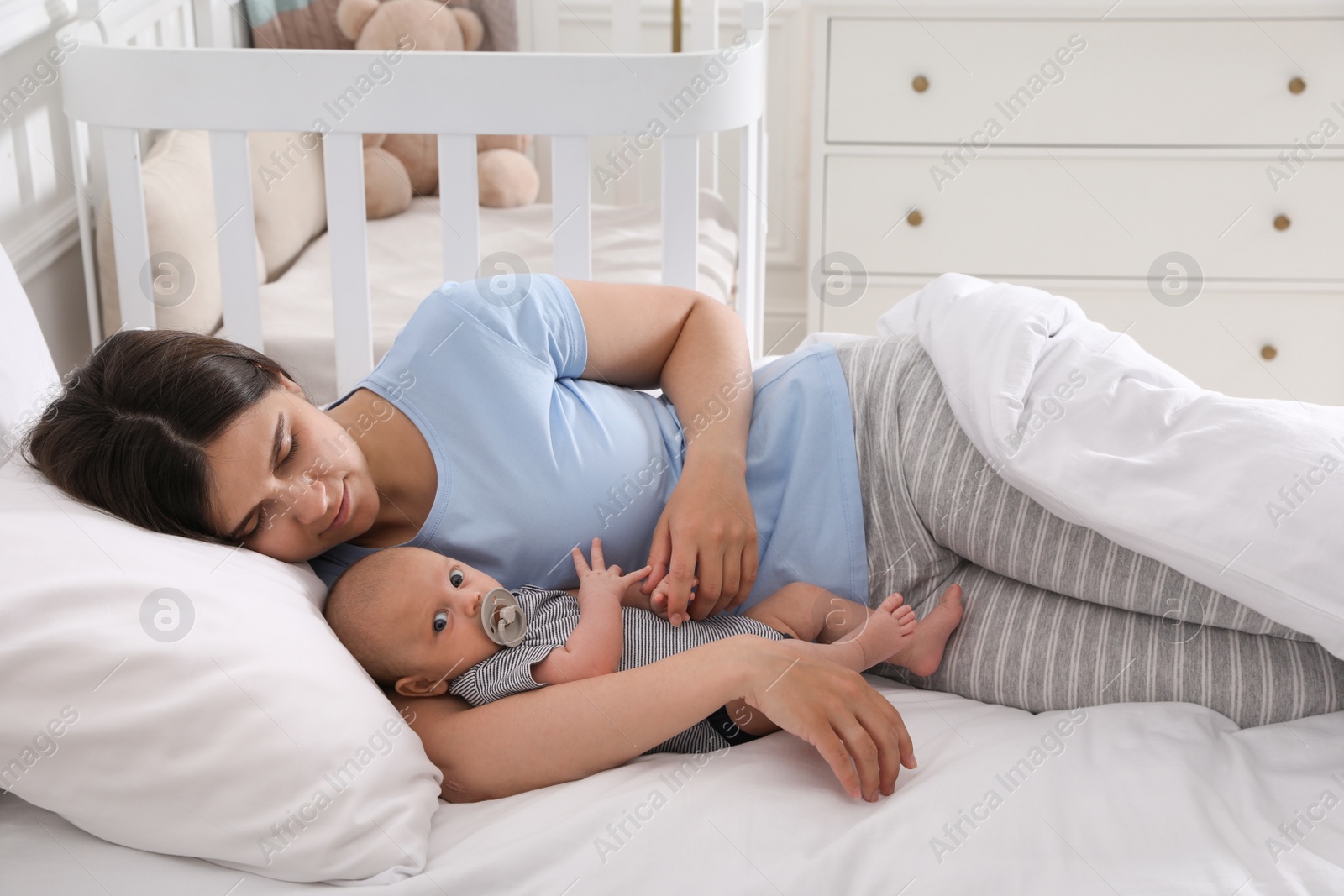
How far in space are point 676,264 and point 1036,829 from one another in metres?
0.76

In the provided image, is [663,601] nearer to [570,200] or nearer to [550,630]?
[550,630]

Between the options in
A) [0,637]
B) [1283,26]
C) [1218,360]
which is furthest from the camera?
[1218,360]

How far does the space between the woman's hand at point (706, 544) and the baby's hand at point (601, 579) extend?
0.08 feet

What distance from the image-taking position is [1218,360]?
2.27 m

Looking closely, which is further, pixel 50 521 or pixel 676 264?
pixel 676 264

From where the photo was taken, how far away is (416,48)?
2076 millimetres

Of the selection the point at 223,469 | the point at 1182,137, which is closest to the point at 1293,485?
the point at 223,469

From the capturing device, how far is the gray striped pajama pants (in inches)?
32.0

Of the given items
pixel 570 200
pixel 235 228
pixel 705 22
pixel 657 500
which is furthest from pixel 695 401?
pixel 705 22

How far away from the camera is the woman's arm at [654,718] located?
754mm

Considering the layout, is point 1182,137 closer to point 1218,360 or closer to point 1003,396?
point 1218,360

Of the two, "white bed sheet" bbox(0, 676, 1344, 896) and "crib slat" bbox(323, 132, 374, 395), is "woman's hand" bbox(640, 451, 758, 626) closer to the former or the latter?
"white bed sheet" bbox(0, 676, 1344, 896)

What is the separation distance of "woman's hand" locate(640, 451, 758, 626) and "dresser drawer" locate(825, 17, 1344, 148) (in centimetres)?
140

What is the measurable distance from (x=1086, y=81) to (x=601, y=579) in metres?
1.70
